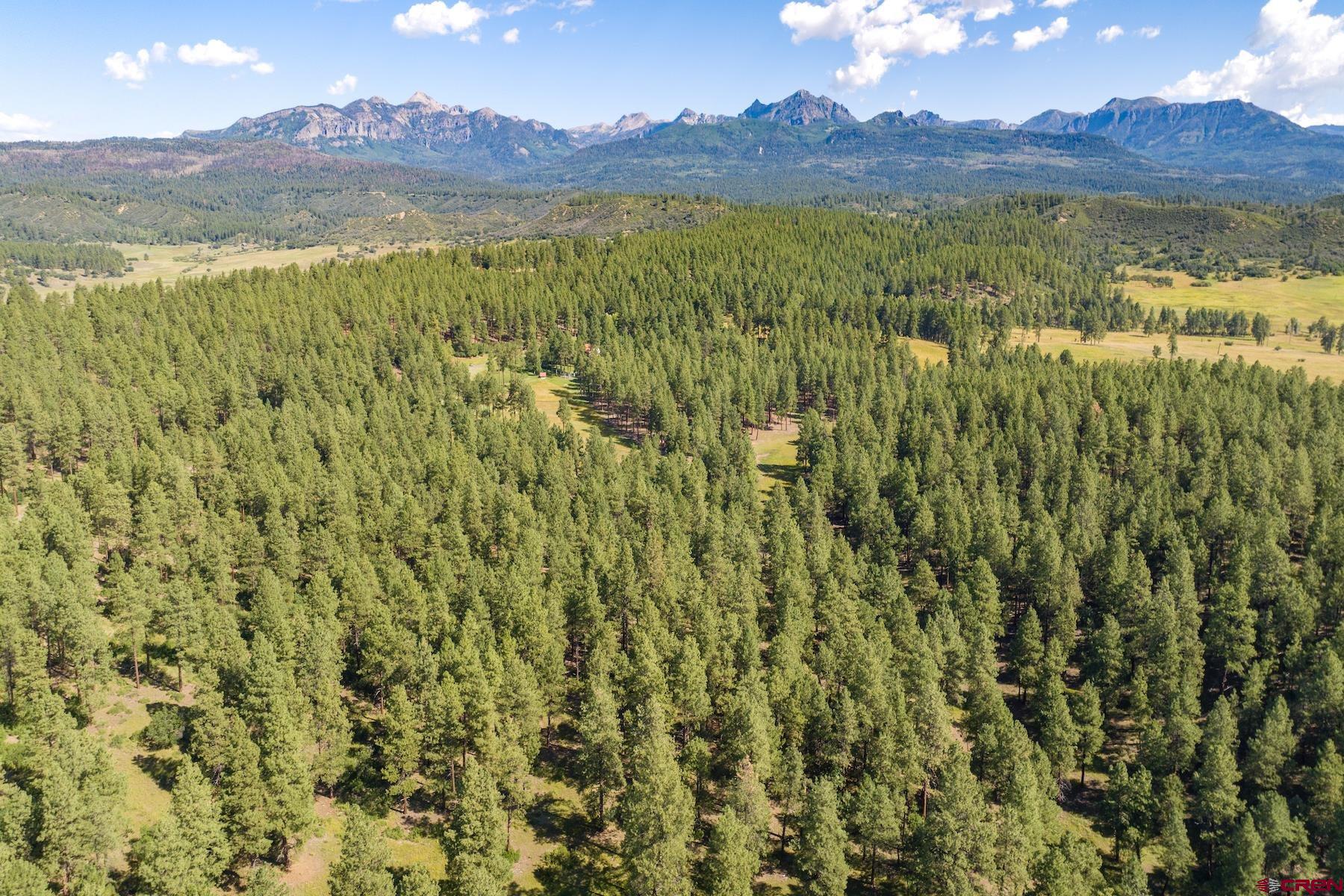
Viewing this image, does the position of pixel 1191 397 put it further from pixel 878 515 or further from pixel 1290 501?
pixel 878 515

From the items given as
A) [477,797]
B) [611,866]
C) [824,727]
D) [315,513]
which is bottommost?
[611,866]

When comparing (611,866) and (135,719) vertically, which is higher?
(135,719)

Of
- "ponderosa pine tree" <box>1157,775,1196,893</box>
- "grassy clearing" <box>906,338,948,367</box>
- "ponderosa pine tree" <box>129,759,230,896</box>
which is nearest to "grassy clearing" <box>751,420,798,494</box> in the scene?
"grassy clearing" <box>906,338,948,367</box>

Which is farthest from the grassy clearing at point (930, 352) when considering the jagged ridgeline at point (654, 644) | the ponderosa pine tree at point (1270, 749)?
the ponderosa pine tree at point (1270, 749)

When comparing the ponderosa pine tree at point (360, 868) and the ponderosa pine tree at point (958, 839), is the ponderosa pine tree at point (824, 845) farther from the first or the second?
the ponderosa pine tree at point (360, 868)

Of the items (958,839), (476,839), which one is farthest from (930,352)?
(476,839)

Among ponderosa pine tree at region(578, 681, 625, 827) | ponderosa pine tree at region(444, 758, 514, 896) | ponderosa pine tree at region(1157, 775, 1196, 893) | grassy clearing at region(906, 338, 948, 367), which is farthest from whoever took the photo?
grassy clearing at region(906, 338, 948, 367)

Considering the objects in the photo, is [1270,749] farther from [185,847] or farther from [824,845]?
[185,847]

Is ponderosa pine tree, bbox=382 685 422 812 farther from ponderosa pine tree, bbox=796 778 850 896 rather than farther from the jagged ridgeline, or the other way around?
ponderosa pine tree, bbox=796 778 850 896

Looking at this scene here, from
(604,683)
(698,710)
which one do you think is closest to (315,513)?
(604,683)
